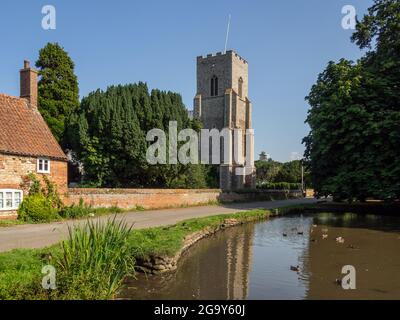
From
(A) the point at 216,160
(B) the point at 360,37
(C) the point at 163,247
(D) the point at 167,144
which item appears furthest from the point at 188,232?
(A) the point at 216,160

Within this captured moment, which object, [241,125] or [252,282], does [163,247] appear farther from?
[241,125]

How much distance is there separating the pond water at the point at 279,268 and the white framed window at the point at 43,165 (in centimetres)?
1012

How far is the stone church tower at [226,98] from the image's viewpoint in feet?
174

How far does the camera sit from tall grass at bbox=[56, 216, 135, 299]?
674 cm

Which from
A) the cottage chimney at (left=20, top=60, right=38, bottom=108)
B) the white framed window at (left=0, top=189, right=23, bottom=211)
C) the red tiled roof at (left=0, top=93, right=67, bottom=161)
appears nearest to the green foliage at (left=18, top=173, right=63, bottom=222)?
the white framed window at (left=0, top=189, right=23, bottom=211)

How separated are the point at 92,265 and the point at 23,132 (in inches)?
586

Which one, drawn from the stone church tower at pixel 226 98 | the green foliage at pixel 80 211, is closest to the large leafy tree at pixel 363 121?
the green foliage at pixel 80 211

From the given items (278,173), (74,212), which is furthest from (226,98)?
(74,212)

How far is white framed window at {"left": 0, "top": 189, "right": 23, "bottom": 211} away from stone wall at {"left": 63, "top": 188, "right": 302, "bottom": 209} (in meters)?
2.73

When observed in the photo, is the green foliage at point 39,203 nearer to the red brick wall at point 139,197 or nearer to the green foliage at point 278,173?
the red brick wall at point 139,197

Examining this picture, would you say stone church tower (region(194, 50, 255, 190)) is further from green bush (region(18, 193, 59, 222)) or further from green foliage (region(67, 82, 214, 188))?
green bush (region(18, 193, 59, 222))

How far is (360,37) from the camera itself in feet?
91.1

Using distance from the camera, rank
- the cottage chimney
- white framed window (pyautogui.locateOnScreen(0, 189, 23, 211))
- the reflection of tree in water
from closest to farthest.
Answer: the reflection of tree in water
white framed window (pyautogui.locateOnScreen(0, 189, 23, 211))
the cottage chimney

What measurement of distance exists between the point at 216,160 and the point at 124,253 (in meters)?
39.9
